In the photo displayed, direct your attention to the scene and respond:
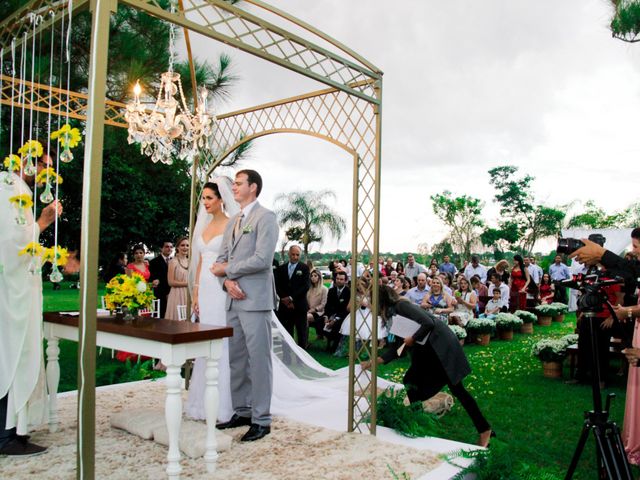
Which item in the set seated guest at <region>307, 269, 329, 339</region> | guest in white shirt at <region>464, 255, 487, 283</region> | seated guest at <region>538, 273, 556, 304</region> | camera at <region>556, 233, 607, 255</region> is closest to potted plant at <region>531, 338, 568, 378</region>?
seated guest at <region>307, 269, 329, 339</region>

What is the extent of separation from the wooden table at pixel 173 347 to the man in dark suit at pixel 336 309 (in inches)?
215

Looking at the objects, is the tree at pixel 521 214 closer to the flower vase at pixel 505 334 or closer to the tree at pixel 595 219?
the tree at pixel 595 219

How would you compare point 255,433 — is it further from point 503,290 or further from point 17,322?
A: point 503,290

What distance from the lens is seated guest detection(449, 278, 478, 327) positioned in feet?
33.9

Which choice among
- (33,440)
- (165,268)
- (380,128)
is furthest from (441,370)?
(165,268)

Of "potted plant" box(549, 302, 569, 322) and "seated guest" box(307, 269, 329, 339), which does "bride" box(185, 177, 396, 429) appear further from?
"potted plant" box(549, 302, 569, 322)

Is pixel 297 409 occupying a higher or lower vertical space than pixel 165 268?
lower

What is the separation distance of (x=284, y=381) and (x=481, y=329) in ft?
18.7

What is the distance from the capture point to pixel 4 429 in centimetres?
399

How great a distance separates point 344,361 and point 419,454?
470cm

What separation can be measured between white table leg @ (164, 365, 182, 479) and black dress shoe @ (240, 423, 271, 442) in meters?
0.99

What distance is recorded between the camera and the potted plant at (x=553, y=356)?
763cm

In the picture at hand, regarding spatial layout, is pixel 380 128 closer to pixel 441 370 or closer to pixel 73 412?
pixel 441 370

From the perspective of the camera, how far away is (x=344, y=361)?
29.2 feet
